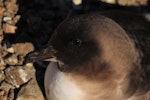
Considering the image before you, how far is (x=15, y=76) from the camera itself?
5.35 meters

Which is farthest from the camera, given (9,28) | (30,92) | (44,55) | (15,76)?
(9,28)

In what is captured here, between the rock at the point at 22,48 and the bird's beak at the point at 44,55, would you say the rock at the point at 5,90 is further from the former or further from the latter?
the bird's beak at the point at 44,55

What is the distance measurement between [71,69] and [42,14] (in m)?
1.34

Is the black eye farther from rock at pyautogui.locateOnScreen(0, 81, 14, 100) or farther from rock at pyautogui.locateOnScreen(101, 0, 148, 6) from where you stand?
rock at pyautogui.locateOnScreen(101, 0, 148, 6)

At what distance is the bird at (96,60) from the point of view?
15.0 ft

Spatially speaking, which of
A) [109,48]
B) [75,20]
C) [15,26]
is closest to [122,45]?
[109,48]

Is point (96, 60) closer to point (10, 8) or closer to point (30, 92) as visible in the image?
point (30, 92)

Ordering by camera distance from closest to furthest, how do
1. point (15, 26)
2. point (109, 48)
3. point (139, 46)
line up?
point (109, 48) < point (139, 46) < point (15, 26)

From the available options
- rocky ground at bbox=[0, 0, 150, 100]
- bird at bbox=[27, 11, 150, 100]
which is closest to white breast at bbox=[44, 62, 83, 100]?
bird at bbox=[27, 11, 150, 100]

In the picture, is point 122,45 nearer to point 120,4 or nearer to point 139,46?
Answer: point 139,46

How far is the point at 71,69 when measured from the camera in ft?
15.4

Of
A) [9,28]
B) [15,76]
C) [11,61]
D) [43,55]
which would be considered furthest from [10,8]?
[43,55]

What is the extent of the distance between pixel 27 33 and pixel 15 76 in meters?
0.55

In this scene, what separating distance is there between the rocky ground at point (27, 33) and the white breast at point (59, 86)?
0.25m
